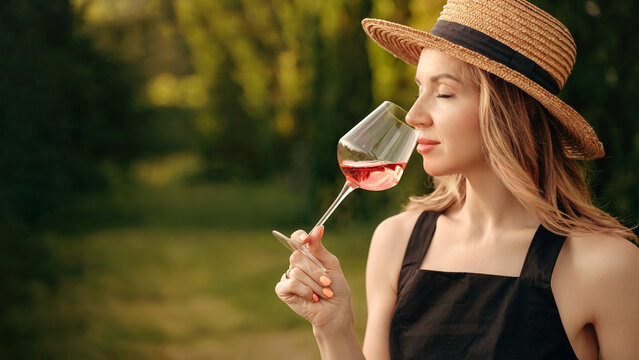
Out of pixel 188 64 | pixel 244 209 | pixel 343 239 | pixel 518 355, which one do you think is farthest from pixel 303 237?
pixel 188 64

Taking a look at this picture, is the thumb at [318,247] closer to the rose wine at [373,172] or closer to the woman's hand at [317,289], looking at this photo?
the woman's hand at [317,289]

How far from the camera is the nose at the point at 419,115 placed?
197 centimetres

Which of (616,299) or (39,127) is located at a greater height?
(39,127)

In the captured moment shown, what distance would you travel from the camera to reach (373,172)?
6.56 feet

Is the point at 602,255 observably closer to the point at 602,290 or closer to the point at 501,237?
the point at 602,290

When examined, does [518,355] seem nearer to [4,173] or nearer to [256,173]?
[4,173]

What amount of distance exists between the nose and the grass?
4125 mm

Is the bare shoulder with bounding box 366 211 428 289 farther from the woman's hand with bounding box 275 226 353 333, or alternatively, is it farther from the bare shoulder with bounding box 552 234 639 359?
the bare shoulder with bounding box 552 234 639 359

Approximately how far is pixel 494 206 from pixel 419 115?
0.45 metres

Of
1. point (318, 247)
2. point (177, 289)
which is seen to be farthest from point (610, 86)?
Answer: point (177, 289)

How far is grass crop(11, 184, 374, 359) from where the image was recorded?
234 inches

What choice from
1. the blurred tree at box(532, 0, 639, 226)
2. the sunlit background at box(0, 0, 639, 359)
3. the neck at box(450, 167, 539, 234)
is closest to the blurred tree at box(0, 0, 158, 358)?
the sunlit background at box(0, 0, 639, 359)

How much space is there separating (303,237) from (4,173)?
5496 millimetres

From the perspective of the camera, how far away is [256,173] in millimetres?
14797
